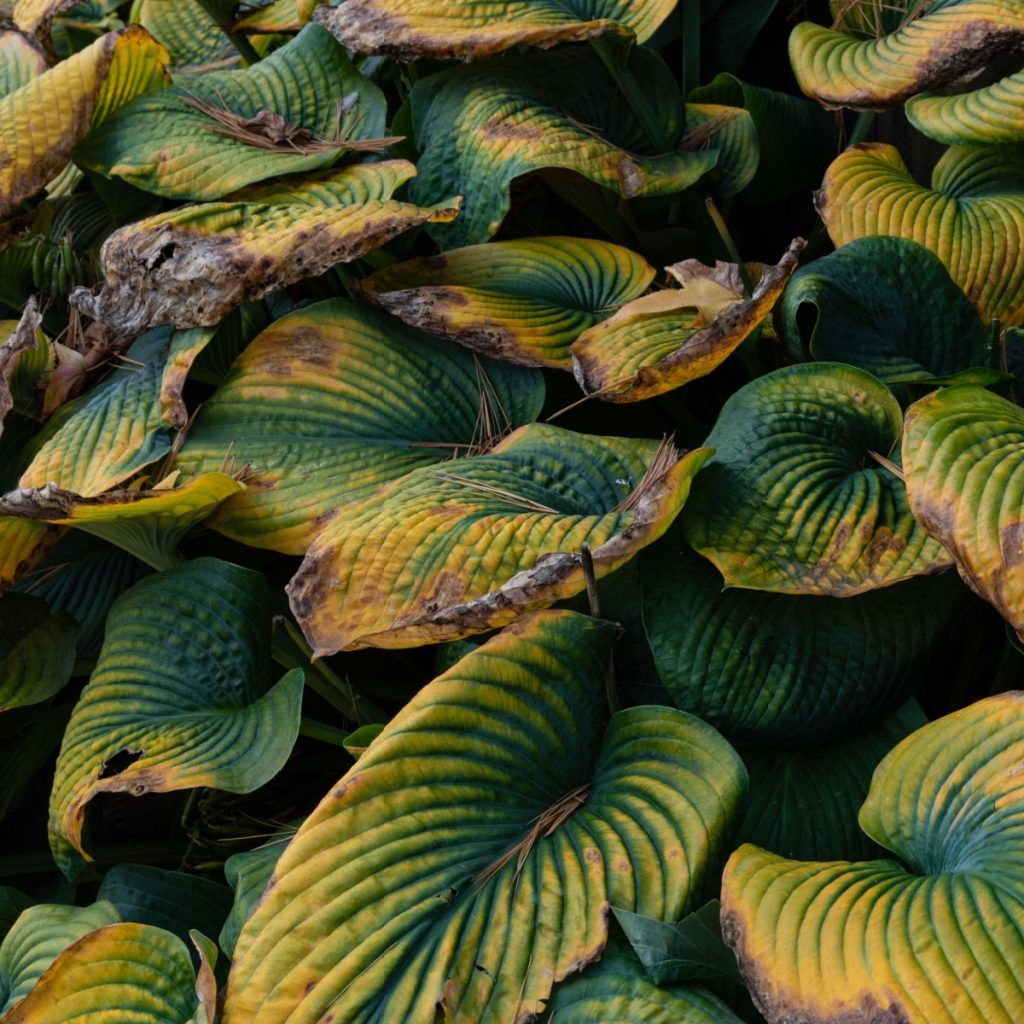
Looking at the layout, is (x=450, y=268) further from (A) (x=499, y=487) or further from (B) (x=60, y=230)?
(B) (x=60, y=230)

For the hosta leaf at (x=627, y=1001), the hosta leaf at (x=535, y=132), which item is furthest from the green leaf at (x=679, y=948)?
the hosta leaf at (x=535, y=132)

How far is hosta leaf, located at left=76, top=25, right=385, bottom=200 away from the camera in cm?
163

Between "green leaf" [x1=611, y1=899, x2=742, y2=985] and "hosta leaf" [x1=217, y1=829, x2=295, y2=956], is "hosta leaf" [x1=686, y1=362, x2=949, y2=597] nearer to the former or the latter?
"green leaf" [x1=611, y1=899, x2=742, y2=985]

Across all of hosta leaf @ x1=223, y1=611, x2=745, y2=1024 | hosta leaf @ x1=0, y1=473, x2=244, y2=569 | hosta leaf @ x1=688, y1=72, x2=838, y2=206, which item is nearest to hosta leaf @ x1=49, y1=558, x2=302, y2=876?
hosta leaf @ x1=0, y1=473, x2=244, y2=569

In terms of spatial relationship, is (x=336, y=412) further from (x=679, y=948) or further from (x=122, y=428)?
(x=679, y=948)

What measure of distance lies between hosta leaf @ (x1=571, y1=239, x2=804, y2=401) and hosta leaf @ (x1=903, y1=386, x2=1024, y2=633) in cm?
24

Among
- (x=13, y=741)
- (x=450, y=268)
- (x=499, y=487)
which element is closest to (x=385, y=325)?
(x=450, y=268)

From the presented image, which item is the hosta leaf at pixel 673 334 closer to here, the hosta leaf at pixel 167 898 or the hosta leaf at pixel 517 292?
the hosta leaf at pixel 517 292

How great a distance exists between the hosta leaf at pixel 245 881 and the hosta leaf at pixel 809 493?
530mm

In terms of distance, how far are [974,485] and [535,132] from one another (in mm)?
836

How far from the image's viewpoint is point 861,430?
1.27 metres

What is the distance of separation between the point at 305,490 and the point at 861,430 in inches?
24.6

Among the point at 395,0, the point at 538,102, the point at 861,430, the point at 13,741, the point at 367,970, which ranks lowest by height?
the point at 13,741

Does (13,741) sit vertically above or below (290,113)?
below
